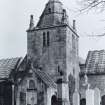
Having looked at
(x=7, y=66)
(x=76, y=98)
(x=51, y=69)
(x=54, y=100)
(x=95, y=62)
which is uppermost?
(x=95, y=62)

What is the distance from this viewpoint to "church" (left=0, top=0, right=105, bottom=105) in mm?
30547

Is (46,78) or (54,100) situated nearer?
(46,78)

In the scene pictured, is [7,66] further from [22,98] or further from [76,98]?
[76,98]

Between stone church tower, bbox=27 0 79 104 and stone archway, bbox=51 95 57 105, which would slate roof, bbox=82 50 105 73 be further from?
stone archway, bbox=51 95 57 105

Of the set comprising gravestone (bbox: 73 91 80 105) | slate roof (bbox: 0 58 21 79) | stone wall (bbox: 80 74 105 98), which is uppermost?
slate roof (bbox: 0 58 21 79)

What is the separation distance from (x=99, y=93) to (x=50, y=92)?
7330 mm

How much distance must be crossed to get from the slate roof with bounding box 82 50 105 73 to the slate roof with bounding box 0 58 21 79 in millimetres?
9642

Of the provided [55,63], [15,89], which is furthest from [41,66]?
[15,89]

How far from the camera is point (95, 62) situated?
36.6 m

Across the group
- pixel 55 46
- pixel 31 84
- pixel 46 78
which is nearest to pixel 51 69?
pixel 46 78

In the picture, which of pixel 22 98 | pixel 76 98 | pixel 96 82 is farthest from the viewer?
pixel 96 82

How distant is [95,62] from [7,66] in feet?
39.1

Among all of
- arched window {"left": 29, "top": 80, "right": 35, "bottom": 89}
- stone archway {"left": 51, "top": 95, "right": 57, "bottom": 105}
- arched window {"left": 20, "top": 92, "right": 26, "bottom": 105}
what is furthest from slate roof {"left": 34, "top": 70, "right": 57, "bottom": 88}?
arched window {"left": 20, "top": 92, "right": 26, "bottom": 105}

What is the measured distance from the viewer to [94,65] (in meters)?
36.1
